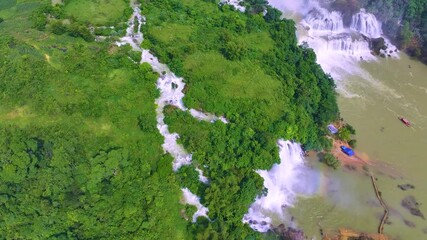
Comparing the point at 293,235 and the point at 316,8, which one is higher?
the point at 316,8

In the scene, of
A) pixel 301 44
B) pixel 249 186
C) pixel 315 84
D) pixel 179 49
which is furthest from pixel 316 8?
pixel 249 186

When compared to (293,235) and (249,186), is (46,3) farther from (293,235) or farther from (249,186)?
(293,235)

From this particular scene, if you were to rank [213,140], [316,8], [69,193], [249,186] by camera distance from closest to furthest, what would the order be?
1. [69,193]
2. [249,186]
3. [213,140]
4. [316,8]

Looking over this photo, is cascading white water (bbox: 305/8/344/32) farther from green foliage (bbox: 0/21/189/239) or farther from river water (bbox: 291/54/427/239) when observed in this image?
green foliage (bbox: 0/21/189/239)

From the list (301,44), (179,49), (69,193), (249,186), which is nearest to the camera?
(69,193)

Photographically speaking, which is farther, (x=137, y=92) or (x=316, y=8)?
(x=316, y=8)

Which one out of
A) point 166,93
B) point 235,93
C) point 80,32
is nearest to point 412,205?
point 235,93

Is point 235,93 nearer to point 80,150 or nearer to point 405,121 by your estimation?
point 80,150

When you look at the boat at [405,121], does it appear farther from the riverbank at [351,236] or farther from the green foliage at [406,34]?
the riverbank at [351,236]
